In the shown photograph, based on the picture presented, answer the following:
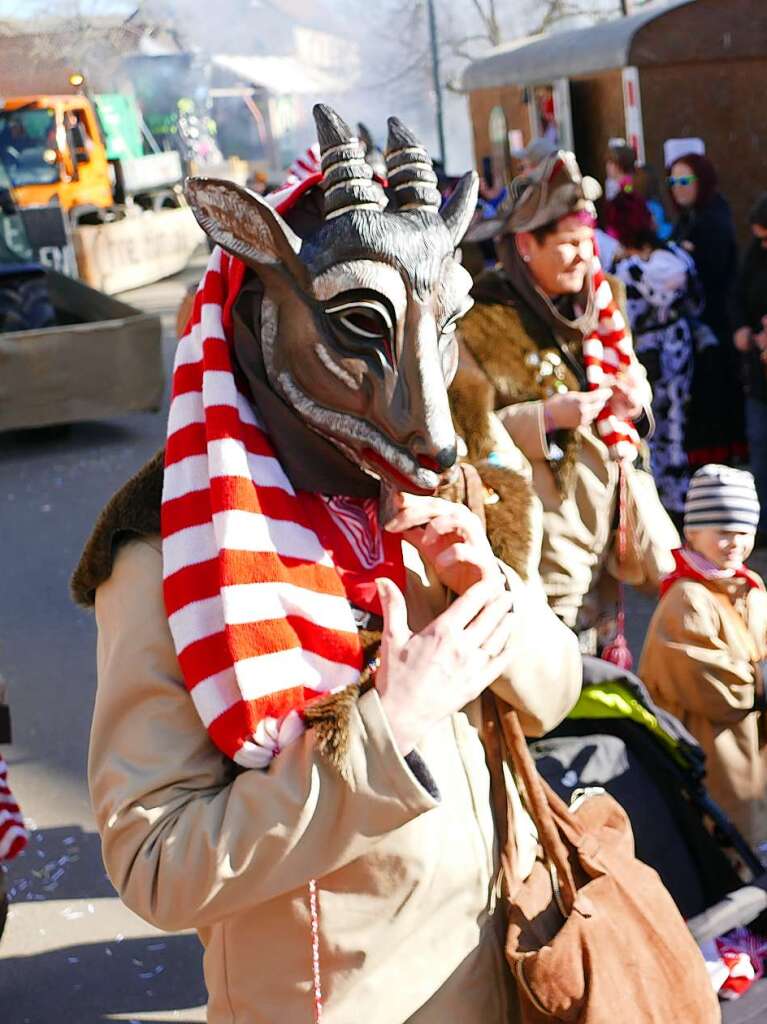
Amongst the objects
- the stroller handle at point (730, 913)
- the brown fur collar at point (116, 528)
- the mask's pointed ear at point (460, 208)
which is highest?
the mask's pointed ear at point (460, 208)

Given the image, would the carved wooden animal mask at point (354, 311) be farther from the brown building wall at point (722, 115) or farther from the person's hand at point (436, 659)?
the brown building wall at point (722, 115)

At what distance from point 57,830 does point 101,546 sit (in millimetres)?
3175

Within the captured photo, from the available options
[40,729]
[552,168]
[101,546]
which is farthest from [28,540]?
[101,546]

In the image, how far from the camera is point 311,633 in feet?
5.15

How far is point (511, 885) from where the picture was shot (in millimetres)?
1710

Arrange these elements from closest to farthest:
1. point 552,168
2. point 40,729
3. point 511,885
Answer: point 511,885
point 552,168
point 40,729

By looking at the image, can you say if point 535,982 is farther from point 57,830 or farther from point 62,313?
point 62,313

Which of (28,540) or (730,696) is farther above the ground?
(730,696)

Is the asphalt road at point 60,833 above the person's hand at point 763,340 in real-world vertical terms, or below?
below

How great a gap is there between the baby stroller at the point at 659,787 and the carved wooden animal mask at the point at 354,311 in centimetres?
101

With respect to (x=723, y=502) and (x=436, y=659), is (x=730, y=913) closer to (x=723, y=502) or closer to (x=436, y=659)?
(x=436, y=659)

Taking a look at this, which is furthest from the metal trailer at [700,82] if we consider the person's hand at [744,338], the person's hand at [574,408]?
the person's hand at [574,408]

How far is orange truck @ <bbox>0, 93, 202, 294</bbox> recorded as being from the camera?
19.5 m

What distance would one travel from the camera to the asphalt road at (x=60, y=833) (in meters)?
3.70
